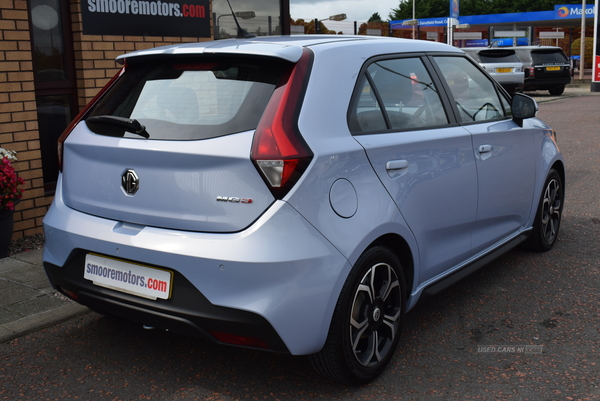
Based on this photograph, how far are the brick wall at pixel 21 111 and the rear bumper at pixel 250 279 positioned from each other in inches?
126

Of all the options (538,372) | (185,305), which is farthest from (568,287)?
(185,305)

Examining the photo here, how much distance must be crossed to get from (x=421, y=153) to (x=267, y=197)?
1.10 meters

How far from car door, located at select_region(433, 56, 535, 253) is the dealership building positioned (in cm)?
278

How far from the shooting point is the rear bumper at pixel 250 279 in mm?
2680

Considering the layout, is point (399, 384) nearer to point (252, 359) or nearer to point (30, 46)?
point (252, 359)

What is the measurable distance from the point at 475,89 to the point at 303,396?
2.38 meters

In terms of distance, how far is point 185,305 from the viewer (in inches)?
111

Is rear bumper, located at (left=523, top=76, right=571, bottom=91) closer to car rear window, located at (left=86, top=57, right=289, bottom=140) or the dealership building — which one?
the dealership building

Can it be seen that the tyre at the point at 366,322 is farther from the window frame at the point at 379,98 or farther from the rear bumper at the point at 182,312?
the window frame at the point at 379,98

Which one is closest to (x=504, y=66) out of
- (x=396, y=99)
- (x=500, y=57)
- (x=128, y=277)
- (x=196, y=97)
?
(x=500, y=57)

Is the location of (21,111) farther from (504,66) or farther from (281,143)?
(504,66)

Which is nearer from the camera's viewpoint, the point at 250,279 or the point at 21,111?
the point at 250,279

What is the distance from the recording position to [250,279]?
2670 millimetres

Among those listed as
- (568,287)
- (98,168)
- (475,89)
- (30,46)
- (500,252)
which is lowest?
(568,287)
